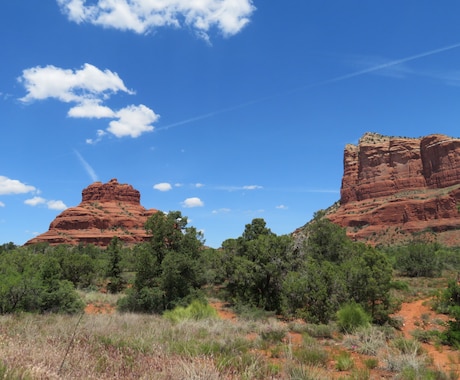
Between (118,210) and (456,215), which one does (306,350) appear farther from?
(118,210)

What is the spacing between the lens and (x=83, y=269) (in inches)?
1258

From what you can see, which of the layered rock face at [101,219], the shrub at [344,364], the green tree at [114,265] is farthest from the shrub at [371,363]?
the layered rock face at [101,219]

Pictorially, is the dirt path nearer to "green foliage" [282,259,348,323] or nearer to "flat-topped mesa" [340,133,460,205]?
"green foliage" [282,259,348,323]

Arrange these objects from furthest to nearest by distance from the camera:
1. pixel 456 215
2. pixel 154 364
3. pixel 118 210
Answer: pixel 118 210 → pixel 456 215 → pixel 154 364

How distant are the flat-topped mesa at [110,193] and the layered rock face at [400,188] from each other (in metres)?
81.7

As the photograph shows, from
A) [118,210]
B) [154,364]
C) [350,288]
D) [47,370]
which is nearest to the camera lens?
[47,370]

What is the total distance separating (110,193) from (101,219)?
23513mm

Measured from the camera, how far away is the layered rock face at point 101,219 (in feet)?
344

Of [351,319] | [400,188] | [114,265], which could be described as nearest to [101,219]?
[114,265]

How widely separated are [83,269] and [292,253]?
68.8 feet

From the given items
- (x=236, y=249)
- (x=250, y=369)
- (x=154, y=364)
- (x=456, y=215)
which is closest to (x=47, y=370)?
(x=154, y=364)

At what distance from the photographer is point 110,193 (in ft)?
443

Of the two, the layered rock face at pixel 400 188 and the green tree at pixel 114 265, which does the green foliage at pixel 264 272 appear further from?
the layered rock face at pixel 400 188

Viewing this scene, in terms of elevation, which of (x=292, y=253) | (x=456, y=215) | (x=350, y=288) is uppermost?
(x=456, y=215)
